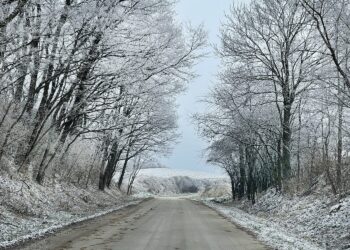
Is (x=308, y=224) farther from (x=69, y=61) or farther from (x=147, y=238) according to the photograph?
(x=69, y=61)

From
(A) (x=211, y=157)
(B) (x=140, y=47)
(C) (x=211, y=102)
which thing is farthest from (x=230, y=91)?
(A) (x=211, y=157)

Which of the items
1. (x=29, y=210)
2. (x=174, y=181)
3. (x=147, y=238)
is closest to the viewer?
(x=147, y=238)

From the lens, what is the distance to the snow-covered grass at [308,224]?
12.3 m

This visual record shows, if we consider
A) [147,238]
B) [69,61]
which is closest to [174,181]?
[69,61]

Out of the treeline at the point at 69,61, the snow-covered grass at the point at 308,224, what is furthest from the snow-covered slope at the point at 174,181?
the snow-covered grass at the point at 308,224

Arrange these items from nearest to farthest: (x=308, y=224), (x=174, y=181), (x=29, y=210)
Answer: (x=29, y=210)
(x=308, y=224)
(x=174, y=181)

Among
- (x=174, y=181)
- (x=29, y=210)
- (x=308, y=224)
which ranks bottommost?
(x=308, y=224)

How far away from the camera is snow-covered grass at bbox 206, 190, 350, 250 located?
40.5ft

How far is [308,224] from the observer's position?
53.2 feet

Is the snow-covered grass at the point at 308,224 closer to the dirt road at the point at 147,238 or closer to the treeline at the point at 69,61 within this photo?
the dirt road at the point at 147,238

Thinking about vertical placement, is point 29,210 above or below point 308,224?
above

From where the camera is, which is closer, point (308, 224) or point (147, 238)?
point (147, 238)

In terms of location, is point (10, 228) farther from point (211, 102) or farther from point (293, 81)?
point (211, 102)

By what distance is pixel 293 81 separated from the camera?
23.8 m
